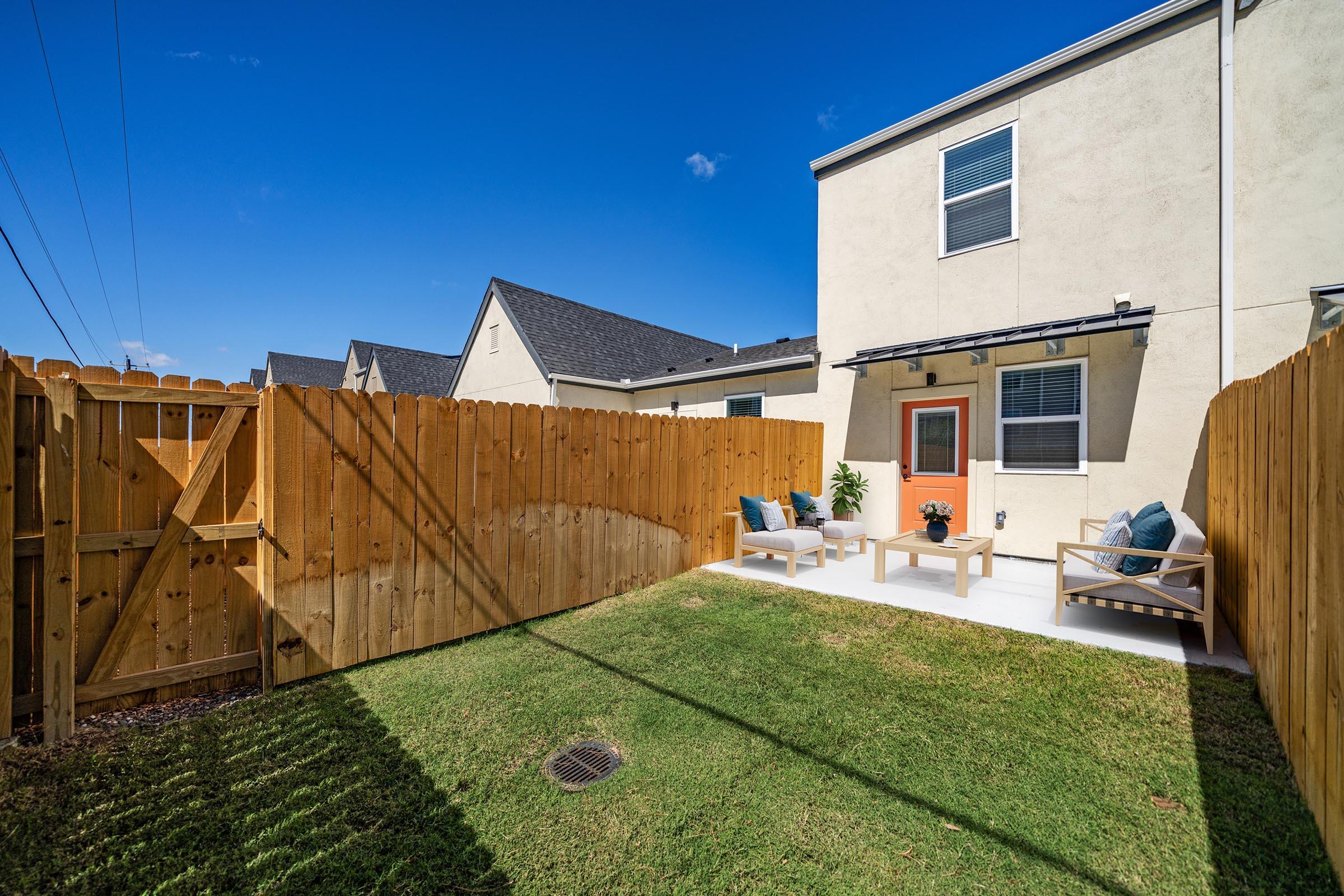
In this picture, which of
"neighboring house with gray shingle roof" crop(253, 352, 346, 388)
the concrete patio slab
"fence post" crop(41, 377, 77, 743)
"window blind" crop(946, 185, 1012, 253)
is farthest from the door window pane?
"neighboring house with gray shingle roof" crop(253, 352, 346, 388)

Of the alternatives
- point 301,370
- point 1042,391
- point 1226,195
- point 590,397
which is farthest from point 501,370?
point 301,370

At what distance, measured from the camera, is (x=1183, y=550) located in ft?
13.6

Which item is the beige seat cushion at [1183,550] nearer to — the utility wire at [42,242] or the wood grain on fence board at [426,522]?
the wood grain on fence board at [426,522]

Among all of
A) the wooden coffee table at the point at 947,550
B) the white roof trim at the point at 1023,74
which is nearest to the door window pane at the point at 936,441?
the wooden coffee table at the point at 947,550

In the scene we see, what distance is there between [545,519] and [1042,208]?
8.04m

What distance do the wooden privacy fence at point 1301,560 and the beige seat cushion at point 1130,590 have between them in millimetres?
297

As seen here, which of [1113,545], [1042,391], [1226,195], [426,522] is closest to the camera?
[426,522]

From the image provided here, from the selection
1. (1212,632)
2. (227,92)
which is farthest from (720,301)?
(1212,632)

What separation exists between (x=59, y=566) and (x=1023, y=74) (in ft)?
37.0

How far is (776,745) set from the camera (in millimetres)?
2754

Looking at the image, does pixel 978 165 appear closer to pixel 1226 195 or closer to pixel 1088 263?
pixel 1088 263

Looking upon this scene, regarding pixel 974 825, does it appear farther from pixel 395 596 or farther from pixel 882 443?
pixel 882 443

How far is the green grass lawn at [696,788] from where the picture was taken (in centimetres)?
190

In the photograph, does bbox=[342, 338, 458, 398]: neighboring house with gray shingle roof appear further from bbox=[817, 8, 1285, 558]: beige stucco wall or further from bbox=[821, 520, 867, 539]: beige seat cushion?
bbox=[817, 8, 1285, 558]: beige stucco wall
